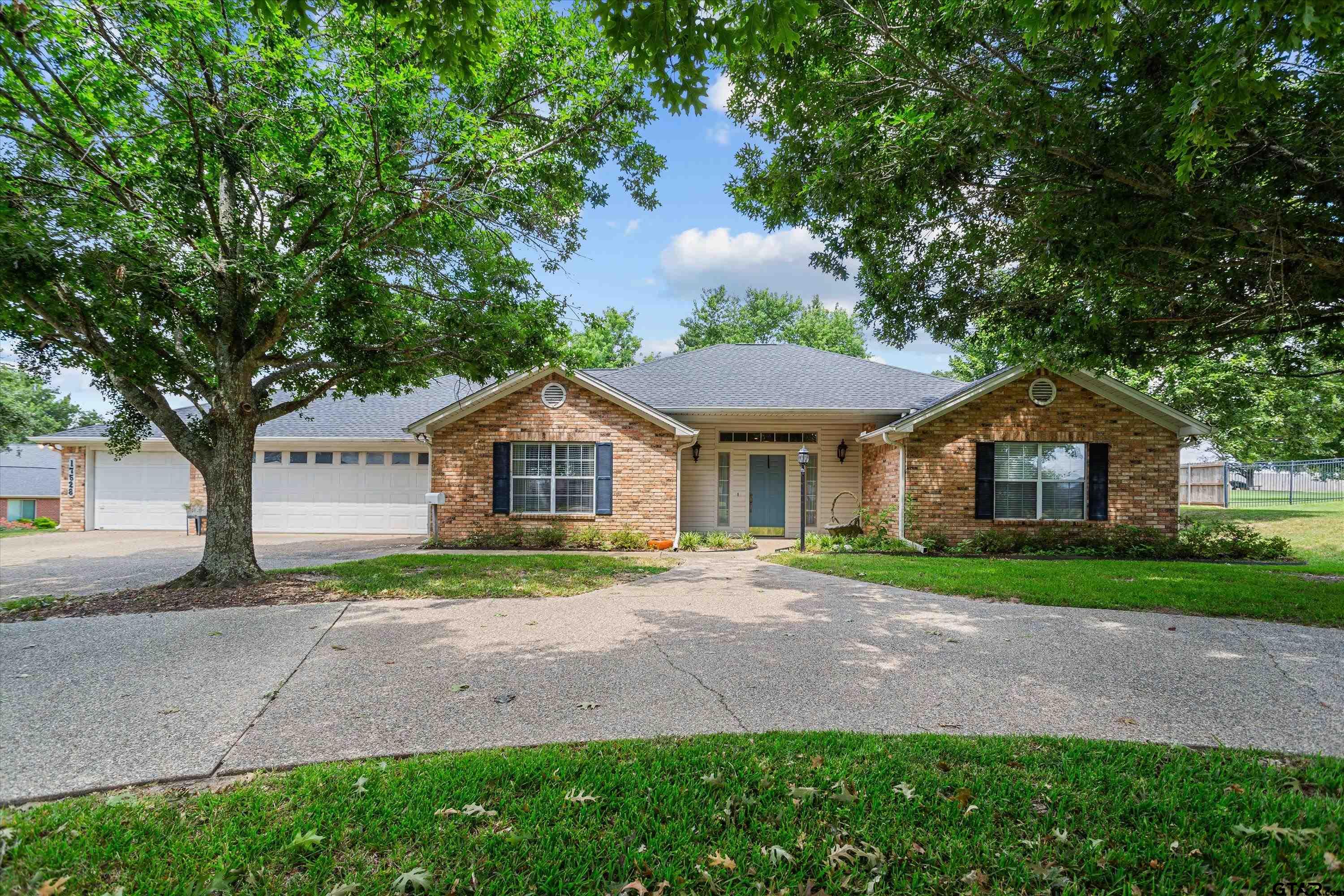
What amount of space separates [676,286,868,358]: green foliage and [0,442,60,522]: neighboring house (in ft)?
107

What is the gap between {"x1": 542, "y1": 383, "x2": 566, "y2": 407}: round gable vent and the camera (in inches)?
510

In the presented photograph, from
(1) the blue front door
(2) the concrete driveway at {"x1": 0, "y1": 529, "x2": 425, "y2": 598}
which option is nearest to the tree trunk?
(2) the concrete driveway at {"x1": 0, "y1": 529, "x2": 425, "y2": 598}

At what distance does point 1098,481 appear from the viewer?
39.0 feet

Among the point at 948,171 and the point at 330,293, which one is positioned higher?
the point at 948,171

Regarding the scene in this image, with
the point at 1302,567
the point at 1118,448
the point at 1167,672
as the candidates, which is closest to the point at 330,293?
the point at 1167,672

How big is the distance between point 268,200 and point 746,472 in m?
10.6

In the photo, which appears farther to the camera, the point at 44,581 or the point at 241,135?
the point at 44,581

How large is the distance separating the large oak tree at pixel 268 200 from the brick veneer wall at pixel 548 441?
3.66 meters

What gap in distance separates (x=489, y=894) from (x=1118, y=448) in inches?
538

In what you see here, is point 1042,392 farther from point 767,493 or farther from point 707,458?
point 707,458

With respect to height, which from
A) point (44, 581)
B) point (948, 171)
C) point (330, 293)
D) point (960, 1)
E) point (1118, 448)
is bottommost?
point (44, 581)

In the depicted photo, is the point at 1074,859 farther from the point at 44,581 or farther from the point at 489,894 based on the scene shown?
the point at 44,581

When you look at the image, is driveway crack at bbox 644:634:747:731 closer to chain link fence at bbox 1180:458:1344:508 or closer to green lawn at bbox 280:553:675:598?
green lawn at bbox 280:553:675:598

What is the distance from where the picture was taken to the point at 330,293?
25.6 feet
